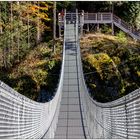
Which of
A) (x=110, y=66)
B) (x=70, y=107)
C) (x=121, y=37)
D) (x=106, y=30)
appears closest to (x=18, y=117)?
(x=70, y=107)

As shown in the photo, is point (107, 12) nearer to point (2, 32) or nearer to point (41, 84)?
point (2, 32)

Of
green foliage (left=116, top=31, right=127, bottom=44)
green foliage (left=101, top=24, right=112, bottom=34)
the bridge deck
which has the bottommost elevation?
the bridge deck

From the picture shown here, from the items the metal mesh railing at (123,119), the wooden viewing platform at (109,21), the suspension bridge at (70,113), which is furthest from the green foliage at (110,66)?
the metal mesh railing at (123,119)

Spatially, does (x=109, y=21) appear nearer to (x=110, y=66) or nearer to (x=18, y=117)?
(x=110, y=66)

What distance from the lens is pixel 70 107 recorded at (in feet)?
62.4

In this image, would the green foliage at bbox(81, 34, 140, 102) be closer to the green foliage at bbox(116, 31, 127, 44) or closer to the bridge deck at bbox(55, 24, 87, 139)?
the green foliage at bbox(116, 31, 127, 44)

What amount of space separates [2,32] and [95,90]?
9017mm

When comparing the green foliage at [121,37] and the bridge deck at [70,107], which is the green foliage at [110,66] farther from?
the bridge deck at [70,107]

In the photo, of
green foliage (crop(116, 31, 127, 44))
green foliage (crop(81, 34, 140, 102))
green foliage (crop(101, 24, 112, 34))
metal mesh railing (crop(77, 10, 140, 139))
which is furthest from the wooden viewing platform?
metal mesh railing (crop(77, 10, 140, 139))

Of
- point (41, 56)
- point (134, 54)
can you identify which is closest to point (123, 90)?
point (134, 54)

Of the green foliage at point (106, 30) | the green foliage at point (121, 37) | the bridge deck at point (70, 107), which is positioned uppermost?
the green foliage at point (106, 30)

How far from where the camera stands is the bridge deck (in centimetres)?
1581

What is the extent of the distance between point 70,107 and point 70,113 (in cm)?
86

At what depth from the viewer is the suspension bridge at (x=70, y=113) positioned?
7.69 m
